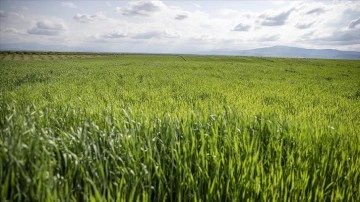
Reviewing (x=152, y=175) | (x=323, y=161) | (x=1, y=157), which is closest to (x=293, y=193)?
(x=323, y=161)

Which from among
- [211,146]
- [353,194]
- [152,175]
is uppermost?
[211,146]

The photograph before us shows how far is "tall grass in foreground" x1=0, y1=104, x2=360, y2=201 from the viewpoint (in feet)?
6.49

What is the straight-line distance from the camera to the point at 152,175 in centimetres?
258

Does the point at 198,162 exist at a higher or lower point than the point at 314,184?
higher

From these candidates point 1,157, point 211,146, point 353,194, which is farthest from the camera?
point 211,146

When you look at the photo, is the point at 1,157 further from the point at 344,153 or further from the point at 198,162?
the point at 344,153

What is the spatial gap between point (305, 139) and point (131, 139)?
7.20 ft

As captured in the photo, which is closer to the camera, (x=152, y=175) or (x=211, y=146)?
(x=152, y=175)

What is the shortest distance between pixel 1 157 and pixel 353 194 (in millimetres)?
3240

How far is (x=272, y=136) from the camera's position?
10.8ft

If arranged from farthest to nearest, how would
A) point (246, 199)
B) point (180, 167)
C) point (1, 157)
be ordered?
point (180, 167) < point (246, 199) < point (1, 157)

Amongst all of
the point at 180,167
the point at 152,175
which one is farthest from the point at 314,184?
the point at 152,175

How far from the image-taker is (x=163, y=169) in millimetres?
2568

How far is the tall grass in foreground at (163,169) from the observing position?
77.9 inches
